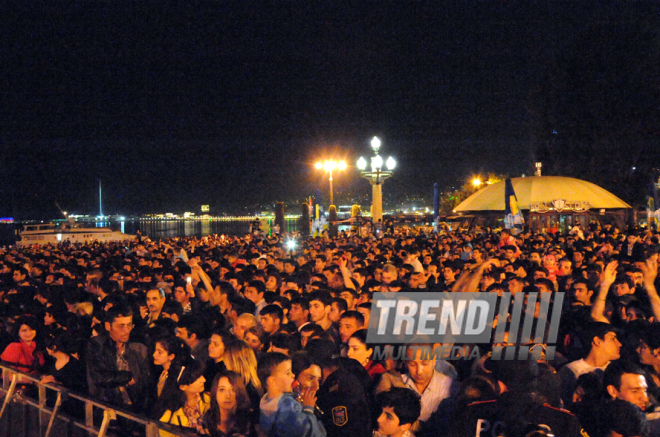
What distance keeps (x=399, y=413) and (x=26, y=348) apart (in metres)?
4.38

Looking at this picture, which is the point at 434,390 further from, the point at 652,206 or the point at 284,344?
the point at 652,206

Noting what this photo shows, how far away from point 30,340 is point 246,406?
331cm

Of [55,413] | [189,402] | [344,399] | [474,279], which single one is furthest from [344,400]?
[474,279]

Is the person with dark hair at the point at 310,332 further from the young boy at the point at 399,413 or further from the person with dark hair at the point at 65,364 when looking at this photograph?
the person with dark hair at the point at 65,364

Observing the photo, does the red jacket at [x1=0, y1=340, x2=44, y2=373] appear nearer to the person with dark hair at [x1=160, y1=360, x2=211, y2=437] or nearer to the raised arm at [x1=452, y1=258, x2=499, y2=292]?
the person with dark hair at [x1=160, y1=360, x2=211, y2=437]

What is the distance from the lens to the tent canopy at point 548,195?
1083 inches

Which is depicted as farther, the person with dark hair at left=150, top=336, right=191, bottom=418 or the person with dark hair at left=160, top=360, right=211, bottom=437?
the person with dark hair at left=150, top=336, right=191, bottom=418

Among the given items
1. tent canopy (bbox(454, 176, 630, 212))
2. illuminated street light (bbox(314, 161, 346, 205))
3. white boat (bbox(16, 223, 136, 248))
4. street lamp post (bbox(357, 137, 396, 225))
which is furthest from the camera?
white boat (bbox(16, 223, 136, 248))

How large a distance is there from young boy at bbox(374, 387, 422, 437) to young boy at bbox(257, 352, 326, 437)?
0.42 m

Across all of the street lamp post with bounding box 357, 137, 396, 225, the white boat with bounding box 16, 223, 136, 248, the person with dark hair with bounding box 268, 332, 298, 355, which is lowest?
the white boat with bounding box 16, 223, 136, 248

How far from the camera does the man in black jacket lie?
16.0ft

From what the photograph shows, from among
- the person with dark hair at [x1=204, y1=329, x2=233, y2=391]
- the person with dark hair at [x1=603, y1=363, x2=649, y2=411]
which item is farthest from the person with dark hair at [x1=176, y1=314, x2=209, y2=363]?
the person with dark hair at [x1=603, y1=363, x2=649, y2=411]

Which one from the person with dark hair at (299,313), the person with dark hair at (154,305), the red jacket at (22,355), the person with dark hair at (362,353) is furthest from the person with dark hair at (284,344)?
the person with dark hair at (154,305)

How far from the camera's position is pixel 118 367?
521 centimetres
